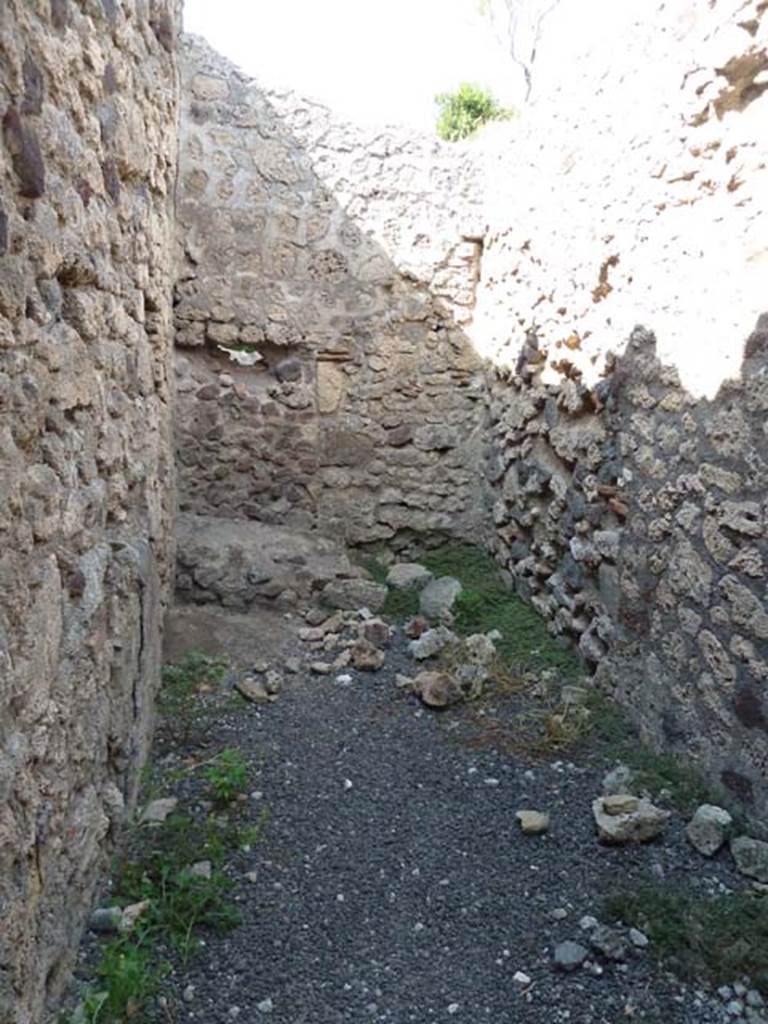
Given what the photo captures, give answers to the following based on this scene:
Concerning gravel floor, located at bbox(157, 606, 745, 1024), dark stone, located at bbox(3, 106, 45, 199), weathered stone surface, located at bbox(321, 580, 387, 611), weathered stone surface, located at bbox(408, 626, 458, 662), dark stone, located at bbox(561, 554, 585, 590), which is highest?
dark stone, located at bbox(3, 106, 45, 199)

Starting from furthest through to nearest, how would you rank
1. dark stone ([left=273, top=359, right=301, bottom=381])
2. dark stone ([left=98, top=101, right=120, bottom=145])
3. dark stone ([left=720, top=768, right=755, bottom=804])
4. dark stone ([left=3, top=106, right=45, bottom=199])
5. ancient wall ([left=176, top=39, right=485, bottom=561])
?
dark stone ([left=273, top=359, right=301, bottom=381]) < ancient wall ([left=176, top=39, right=485, bottom=561]) < dark stone ([left=720, top=768, right=755, bottom=804]) < dark stone ([left=98, top=101, right=120, bottom=145]) < dark stone ([left=3, top=106, right=45, bottom=199])

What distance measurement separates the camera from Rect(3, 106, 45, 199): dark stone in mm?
1327

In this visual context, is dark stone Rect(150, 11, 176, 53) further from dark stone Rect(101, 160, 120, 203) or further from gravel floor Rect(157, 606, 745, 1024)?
gravel floor Rect(157, 606, 745, 1024)

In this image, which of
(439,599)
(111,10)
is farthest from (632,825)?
(111,10)

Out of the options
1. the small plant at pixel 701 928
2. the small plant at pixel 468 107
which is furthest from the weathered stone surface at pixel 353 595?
the small plant at pixel 468 107

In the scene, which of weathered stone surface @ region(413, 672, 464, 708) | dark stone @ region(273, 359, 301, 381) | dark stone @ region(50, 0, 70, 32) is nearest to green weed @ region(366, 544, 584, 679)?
weathered stone surface @ region(413, 672, 464, 708)

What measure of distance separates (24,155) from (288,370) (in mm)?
3050

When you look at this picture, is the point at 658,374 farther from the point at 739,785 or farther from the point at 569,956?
the point at 569,956

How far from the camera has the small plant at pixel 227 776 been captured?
7.86 ft

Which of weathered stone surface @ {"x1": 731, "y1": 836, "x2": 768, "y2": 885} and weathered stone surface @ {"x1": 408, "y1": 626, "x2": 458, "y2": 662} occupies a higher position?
weathered stone surface @ {"x1": 408, "y1": 626, "x2": 458, "y2": 662}

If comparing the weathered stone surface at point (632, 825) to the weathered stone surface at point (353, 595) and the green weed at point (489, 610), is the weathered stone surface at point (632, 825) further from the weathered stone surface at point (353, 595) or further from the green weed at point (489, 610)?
the weathered stone surface at point (353, 595)

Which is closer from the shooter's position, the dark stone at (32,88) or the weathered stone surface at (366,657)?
the dark stone at (32,88)

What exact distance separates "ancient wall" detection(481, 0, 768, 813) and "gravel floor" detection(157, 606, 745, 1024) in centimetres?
54

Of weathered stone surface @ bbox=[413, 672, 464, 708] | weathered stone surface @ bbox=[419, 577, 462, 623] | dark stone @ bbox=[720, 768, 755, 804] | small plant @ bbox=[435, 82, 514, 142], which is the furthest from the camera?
small plant @ bbox=[435, 82, 514, 142]
